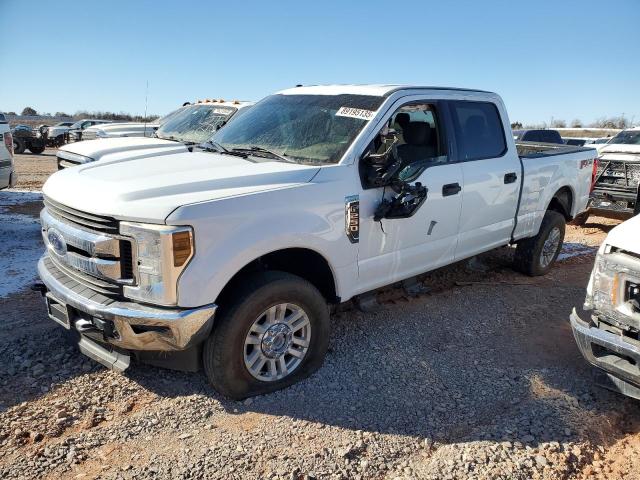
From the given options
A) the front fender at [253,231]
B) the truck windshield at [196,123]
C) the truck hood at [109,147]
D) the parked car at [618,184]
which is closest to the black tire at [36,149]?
the truck windshield at [196,123]

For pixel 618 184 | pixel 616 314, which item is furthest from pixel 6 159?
pixel 618 184

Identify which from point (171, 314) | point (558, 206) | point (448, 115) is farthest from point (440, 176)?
point (558, 206)

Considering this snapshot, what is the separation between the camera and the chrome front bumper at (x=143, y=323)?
293cm

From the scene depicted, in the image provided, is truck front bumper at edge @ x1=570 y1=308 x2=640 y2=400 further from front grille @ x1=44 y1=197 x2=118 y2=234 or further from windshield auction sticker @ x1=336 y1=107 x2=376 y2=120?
front grille @ x1=44 y1=197 x2=118 y2=234

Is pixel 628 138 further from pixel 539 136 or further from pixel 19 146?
pixel 19 146

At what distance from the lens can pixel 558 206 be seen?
259 inches

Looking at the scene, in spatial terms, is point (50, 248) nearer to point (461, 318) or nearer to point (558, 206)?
point (461, 318)

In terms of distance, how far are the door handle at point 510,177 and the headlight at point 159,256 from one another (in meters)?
3.48

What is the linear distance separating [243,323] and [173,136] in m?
5.85

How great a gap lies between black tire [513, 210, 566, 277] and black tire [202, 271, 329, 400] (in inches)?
143

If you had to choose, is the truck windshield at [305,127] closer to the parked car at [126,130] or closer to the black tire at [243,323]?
the black tire at [243,323]

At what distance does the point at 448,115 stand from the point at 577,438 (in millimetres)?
2797

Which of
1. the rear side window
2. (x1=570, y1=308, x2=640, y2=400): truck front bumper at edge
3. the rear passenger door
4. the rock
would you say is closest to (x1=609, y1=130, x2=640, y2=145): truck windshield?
the rear passenger door

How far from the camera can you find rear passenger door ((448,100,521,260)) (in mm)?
4770
